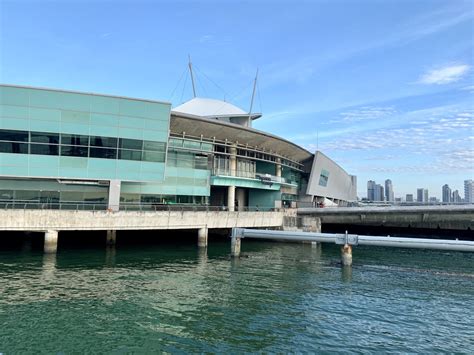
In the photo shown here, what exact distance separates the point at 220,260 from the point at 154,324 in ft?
61.3

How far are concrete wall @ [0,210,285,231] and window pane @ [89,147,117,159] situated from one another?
24.5 feet

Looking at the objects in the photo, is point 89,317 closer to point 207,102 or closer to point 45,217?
point 45,217

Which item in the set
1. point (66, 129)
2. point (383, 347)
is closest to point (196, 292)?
point (383, 347)

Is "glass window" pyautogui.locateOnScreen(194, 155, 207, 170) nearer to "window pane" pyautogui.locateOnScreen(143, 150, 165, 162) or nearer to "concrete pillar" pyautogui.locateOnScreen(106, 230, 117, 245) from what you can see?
"window pane" pyautogui.locateOnScreen(143, 150, 165, 162)

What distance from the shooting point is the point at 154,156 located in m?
43.0

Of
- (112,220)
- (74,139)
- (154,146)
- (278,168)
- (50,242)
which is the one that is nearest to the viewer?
(50,242)

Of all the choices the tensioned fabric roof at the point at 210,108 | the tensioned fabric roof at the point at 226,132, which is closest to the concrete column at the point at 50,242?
the tensioned fabric roof at the point at 226,132

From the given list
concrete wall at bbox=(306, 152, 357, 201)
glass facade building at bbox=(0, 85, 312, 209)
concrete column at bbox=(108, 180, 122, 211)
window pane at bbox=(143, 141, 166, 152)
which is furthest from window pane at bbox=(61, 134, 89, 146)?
concrete wall at bbox=(306, 152, 357, 201)

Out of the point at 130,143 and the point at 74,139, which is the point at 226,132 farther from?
the point at 74,139

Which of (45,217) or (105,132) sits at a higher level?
(105,132)

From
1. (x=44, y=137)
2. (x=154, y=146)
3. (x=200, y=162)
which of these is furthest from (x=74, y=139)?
(x=200, y=162)

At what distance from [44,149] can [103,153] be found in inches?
236

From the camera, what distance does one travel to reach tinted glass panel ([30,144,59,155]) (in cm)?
3828

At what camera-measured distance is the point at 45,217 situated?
34.5 meters
